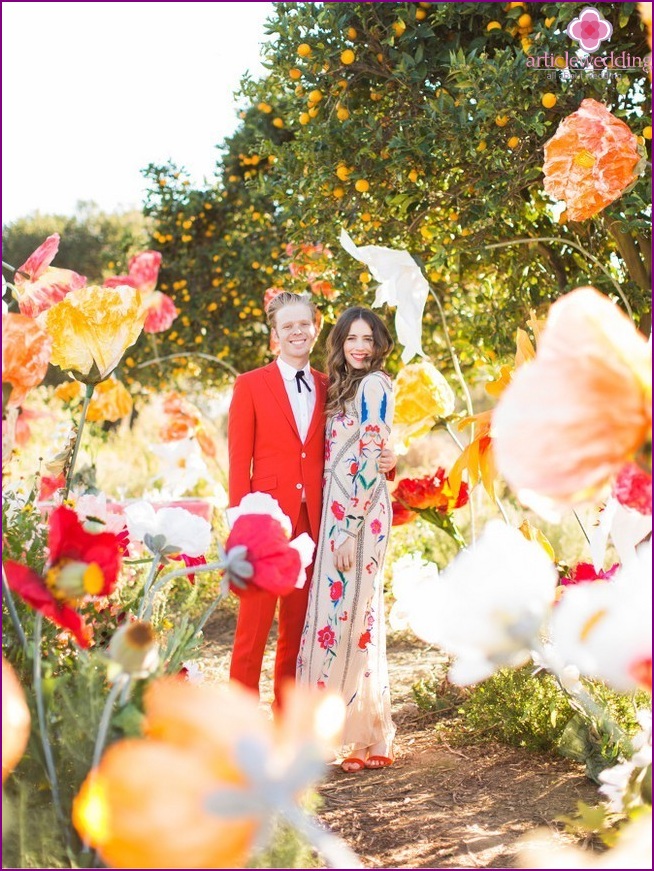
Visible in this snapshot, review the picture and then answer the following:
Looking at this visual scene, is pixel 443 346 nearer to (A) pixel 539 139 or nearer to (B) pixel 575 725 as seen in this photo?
(A) pixel 539 139

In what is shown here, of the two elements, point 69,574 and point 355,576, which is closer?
point 69,574

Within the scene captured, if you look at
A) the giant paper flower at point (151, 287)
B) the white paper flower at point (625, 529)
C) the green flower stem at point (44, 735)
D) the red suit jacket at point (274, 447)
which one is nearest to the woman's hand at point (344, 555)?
the red suit jacket at point (274, 447)

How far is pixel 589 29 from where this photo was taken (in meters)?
2.50

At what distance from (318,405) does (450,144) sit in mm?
917

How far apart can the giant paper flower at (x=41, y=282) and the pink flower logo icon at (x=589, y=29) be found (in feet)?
5.16

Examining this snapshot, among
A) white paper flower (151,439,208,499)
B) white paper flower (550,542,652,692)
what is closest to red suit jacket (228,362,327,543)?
white paper flower (550,542,652,692)

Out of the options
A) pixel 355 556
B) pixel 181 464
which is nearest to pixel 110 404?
pixel 181 464

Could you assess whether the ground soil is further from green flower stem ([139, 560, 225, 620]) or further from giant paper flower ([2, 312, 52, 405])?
giant paper flower ([2, 312, 52, 405])

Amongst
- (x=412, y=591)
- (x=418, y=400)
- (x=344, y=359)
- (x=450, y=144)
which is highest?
(x=450, y=144)

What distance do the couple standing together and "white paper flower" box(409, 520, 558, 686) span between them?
62.9 inches

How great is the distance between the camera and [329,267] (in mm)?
3377

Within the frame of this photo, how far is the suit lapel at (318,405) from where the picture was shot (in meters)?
2.75

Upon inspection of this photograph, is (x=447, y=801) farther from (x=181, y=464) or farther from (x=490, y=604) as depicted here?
(x=181, y=464)

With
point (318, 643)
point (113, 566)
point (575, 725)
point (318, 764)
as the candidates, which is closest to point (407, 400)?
point (318, 643)
